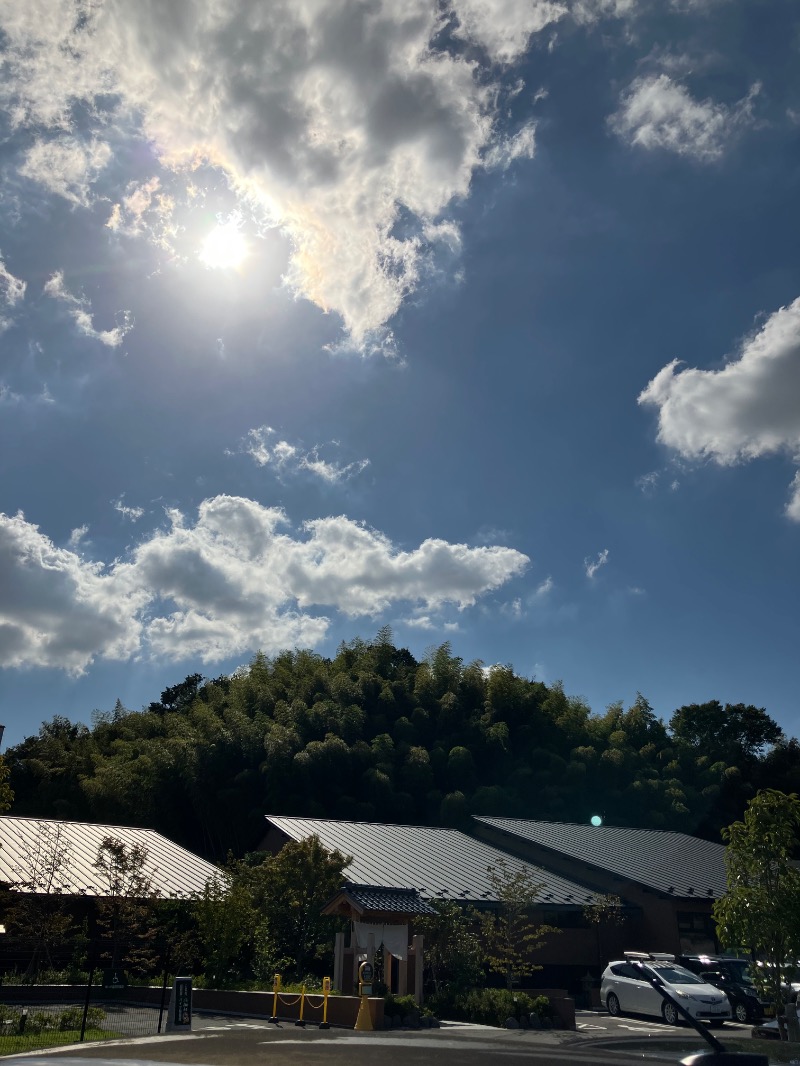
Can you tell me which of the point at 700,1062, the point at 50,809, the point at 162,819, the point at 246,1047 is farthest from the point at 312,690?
the point at 700,1062

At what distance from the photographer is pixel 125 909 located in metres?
20.3

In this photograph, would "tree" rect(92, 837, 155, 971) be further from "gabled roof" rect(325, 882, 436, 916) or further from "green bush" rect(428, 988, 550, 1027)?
"green bush" rect(428, 988, 550, 1027)

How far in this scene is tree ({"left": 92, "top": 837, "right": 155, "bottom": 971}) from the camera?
2042cm

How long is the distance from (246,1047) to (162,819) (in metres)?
27.0

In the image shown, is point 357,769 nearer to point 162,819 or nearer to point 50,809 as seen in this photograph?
point 162,819

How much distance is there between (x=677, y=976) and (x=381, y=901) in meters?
7.29

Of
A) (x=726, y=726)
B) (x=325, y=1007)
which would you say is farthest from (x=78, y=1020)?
(x=726, y=726)

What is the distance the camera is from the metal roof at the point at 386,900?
20.4 metres

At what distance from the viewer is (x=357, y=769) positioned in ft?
125

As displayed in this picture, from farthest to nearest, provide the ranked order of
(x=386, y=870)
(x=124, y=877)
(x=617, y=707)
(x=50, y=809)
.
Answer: (x=617, y=707) < (x=50, y=809) < (x=386, y=870) < (x=124, y=877)

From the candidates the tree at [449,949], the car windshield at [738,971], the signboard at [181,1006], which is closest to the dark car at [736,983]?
the car windshield at [738,971]

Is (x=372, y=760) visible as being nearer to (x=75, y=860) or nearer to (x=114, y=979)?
(x=75, y=860)

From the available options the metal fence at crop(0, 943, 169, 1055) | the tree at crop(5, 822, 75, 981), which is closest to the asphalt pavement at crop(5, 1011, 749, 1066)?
the metal fence at crop(0, 943, 169, 1055)

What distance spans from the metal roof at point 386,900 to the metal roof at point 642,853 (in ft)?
34.2
